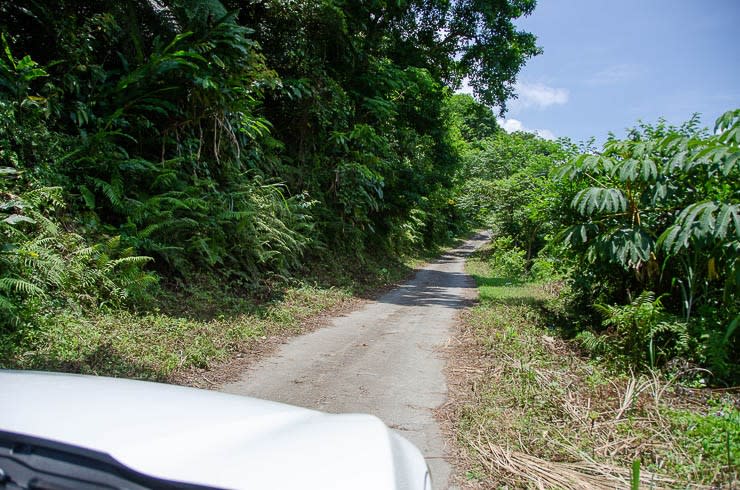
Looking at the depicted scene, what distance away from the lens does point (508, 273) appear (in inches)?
782

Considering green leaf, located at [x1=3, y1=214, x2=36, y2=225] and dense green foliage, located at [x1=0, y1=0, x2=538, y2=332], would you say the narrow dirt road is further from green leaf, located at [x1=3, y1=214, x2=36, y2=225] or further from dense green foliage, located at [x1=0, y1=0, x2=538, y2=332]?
green leaf, located at [x1=3, y1=214, x2=36, y2=225]

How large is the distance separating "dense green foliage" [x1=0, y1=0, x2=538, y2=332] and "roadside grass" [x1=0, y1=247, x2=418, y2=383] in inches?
10.7

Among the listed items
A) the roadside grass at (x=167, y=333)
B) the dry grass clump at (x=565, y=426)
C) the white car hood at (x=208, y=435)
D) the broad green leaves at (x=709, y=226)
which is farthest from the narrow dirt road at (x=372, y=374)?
the broad green leaves at (x=709, y=226)

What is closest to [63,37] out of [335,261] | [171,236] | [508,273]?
[171,236]

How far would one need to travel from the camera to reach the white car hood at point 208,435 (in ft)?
3.96

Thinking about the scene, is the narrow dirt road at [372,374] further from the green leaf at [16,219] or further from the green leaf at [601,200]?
the green leaf at [16,219]

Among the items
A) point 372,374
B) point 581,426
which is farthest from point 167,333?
point 581,426

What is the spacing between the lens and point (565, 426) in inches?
160

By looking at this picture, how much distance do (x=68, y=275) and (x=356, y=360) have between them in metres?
3.84

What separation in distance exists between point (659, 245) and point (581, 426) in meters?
2.68

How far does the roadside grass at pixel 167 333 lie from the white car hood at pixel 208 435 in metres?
3.42

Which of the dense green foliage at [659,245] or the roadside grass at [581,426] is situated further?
the dense green foliage at [659,245]

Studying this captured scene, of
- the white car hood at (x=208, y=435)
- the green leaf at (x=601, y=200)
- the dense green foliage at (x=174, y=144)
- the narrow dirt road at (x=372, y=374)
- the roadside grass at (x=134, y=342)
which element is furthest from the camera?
the dense green foliage at (x=174, y=144)

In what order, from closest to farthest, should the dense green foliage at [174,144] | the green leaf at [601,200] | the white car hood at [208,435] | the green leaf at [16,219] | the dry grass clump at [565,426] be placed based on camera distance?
the white car hood at [208,435]
the dry grass clump at [565,426]
the green leaf at [16,219]
the green leaf at [601,200]
the dense green foliage at [174,144]
